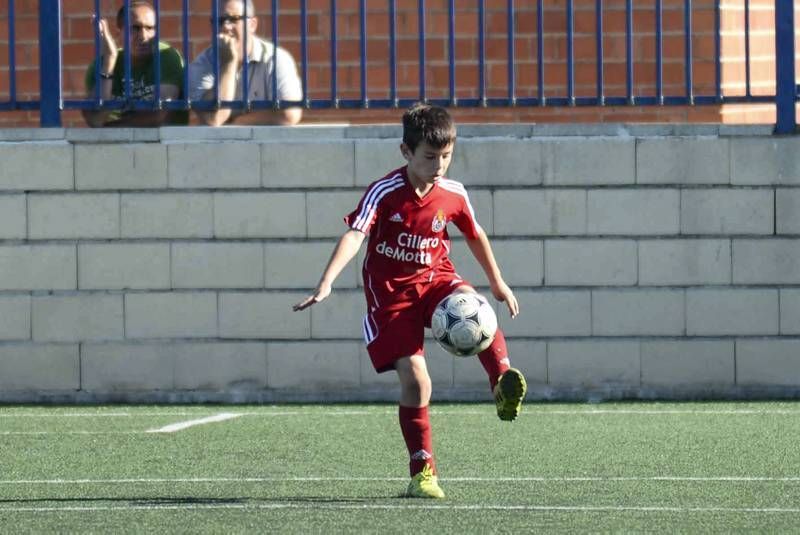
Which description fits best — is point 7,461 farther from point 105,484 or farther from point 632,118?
point 632,118

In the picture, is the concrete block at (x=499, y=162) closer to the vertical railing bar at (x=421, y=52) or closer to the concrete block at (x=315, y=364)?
the vertical railing bar at (x=421, y=52)

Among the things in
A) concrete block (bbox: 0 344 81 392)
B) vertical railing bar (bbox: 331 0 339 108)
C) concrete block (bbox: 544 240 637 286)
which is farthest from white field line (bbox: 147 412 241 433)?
concrete block (bbox: 544 240 637 286)

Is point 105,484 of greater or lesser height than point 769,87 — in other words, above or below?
below

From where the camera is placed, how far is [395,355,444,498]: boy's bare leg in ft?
23.2

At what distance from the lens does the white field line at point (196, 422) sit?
949cm

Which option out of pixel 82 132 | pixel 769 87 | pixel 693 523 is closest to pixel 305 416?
pixel 82 132

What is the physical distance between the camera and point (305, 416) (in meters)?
10.2

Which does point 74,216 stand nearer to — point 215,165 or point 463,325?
point 215,165

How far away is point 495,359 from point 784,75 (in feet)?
13.6

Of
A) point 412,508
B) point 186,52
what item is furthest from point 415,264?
A: point 186,52

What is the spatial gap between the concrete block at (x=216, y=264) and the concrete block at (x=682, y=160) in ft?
7.70

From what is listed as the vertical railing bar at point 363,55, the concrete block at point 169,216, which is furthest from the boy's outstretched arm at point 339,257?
the concrete block at point 169,216

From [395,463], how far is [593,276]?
9.81ft

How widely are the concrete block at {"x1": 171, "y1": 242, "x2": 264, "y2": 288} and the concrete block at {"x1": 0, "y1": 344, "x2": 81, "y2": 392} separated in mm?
792
